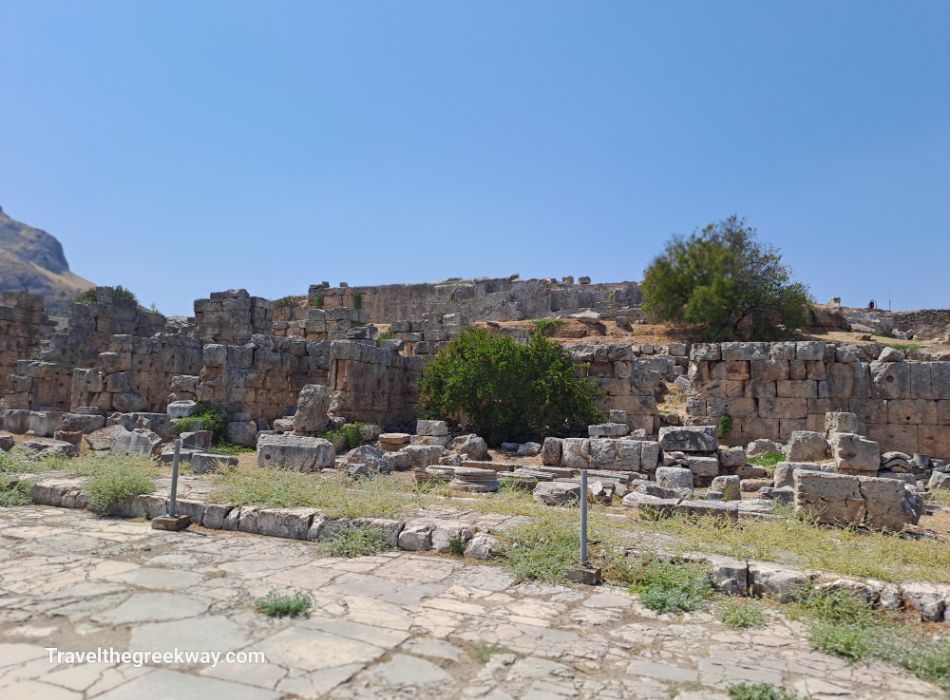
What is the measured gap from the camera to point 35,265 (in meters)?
116

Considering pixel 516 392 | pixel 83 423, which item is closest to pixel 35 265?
pixel 83 423

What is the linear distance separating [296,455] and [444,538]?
5.91m

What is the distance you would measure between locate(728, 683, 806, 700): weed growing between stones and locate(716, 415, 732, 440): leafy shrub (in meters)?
12.8

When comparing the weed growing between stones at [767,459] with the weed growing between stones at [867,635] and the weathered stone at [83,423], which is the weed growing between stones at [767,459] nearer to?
the weed growing between stones at [867,635]

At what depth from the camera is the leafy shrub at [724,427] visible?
1583cm

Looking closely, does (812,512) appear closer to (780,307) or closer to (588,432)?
(588,432)

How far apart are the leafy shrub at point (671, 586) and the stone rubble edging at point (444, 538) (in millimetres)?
151

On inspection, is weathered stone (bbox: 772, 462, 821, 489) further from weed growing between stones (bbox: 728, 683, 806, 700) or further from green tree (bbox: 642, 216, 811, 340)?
green tree (bbox: 642, 216, 811, 340)

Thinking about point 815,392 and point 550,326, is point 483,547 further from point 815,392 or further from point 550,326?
point 550,326

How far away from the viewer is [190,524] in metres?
7.88

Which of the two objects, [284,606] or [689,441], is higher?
[689,441]

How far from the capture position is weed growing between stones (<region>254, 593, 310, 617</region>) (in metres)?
4.79

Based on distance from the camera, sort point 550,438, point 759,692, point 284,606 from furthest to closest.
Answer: point 550,438 → point 284,606 → point 759,692

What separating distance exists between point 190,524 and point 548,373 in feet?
32.1
